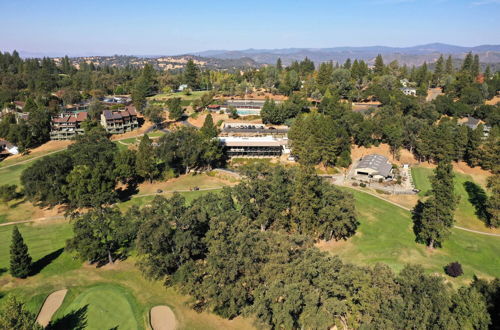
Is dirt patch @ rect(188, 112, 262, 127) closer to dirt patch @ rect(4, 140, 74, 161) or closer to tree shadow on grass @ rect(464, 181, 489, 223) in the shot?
dirt patch @ rect(4, 140, 74, 161)

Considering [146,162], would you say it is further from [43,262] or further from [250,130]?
[250,130]

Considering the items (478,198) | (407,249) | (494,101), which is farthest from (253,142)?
(494,101)

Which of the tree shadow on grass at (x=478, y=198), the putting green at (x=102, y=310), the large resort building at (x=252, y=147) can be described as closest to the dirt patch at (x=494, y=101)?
the tree shadow on grass at (x=478, y=198)

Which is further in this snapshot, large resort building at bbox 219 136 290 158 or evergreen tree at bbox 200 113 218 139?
large resort building at bbox 219 136 290 158

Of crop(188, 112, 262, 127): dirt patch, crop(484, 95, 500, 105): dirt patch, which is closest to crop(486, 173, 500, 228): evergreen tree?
crop(188, 112, 262, 127): dirt patch

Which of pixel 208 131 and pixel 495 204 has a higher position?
pixel 208 131

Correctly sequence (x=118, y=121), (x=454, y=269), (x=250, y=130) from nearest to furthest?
(x=454, y=269) → (x=250, y=130) → (x=118, y=121)
